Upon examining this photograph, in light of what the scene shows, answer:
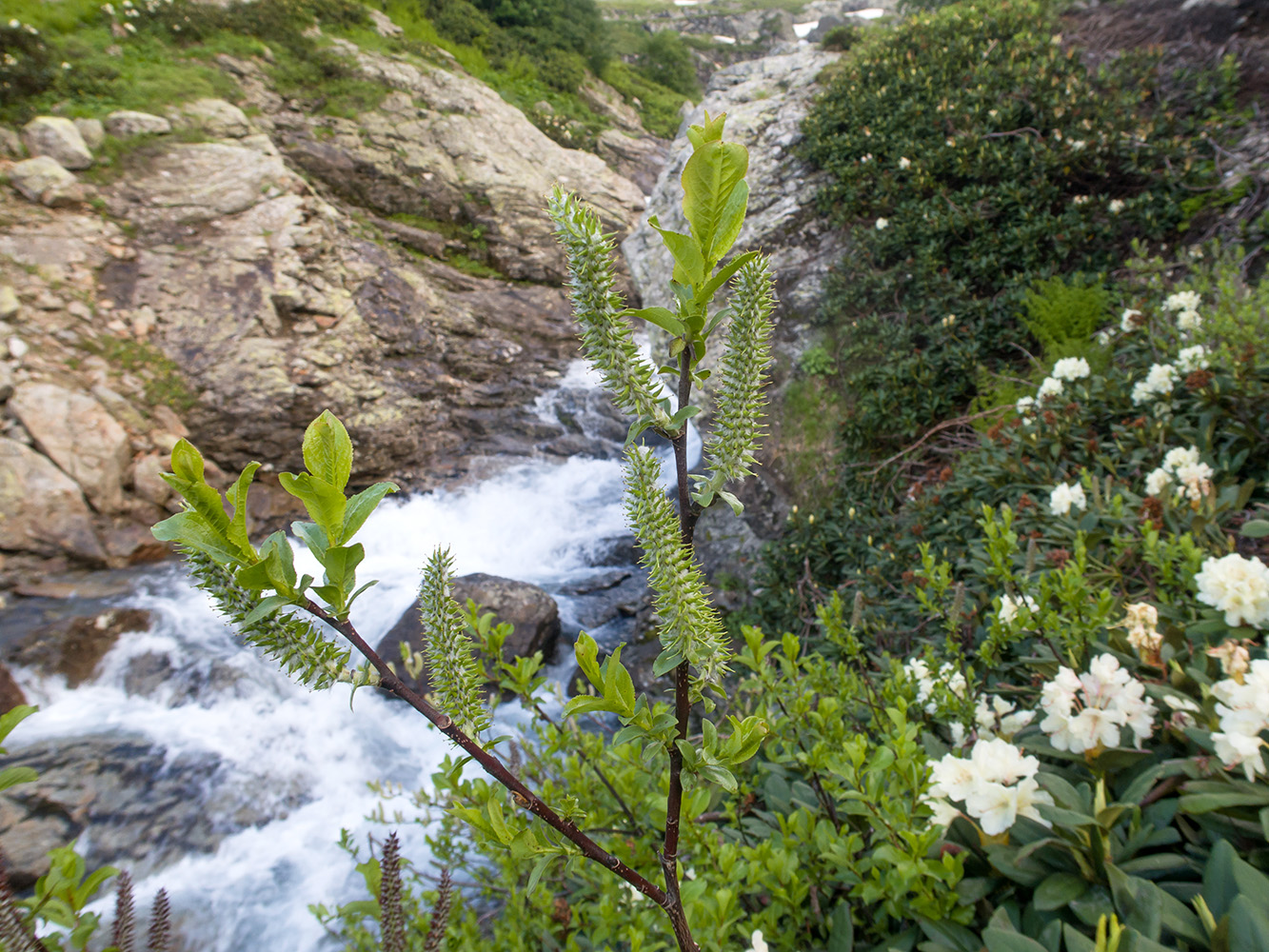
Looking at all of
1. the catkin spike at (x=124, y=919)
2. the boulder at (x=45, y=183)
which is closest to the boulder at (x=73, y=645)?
the catkin spike at (x=124, y=919)

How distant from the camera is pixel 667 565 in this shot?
2.32ft

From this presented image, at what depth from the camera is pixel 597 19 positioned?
20734mm

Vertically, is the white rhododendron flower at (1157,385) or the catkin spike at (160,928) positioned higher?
the white rhododendron flower at (1157,385)

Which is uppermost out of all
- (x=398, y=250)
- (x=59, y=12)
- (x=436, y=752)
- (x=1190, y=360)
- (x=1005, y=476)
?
(x=1190, y=360)

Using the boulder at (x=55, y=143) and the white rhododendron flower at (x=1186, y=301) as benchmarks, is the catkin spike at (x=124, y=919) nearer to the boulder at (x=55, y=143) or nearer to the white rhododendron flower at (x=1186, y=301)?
the white rhododendron flower at (x=1186, y=301)

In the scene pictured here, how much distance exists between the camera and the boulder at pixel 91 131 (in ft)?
28.0

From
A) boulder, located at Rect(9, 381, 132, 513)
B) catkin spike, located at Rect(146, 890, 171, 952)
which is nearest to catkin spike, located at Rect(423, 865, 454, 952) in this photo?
catkin spike, located at Rect(146, 890, 171, 952)

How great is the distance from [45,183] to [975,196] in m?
10.9

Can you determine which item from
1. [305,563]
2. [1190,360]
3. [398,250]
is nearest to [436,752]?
[305,563]

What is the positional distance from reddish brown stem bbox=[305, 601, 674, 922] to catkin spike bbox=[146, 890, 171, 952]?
0.73 m

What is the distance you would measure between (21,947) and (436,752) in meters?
4.72

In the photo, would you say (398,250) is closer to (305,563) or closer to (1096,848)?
(305,563)

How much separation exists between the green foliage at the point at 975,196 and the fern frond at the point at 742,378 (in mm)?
4515

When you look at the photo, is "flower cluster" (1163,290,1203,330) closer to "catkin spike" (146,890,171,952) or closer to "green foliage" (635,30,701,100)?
"catkin spike" (146,890,171,952)
